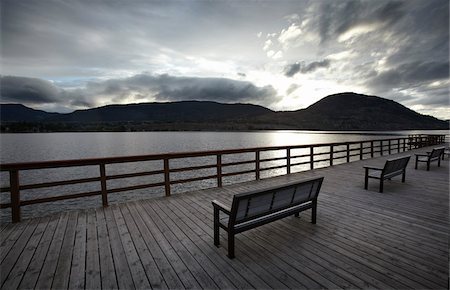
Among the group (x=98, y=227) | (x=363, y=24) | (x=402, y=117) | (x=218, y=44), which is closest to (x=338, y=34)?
(x=363, y=24)

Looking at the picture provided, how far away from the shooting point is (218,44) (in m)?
10.4

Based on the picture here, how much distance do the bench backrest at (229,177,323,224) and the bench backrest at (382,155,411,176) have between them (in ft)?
11.1

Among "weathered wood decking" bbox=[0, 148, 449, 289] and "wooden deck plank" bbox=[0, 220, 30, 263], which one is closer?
"weathered wood decking" bbox=[0, 148, 449, 289]

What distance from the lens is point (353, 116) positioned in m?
158

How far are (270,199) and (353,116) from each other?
18667 cm

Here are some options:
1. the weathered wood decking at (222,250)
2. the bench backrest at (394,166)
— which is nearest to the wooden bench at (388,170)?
the bench backrest at (394,166)

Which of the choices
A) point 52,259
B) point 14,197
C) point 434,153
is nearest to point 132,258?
point 52,259

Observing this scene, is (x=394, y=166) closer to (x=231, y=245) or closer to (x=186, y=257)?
(x=231, y=245)

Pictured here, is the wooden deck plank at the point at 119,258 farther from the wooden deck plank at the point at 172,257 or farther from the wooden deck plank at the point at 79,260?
the wooden deck plank at the point at 172,257

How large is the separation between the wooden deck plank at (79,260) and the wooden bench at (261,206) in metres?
1.70

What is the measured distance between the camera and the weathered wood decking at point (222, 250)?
2.26 m

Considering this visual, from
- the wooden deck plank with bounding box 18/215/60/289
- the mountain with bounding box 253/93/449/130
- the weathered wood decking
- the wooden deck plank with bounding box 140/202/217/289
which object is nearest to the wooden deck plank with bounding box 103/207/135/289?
the weathered wood decking

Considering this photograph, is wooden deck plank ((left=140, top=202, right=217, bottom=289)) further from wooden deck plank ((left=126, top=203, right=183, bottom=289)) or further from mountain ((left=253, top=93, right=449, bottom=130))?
mountain ((left=253, top=93, right=449, bottom=130))

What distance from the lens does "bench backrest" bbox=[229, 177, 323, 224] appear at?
2.56 metres
